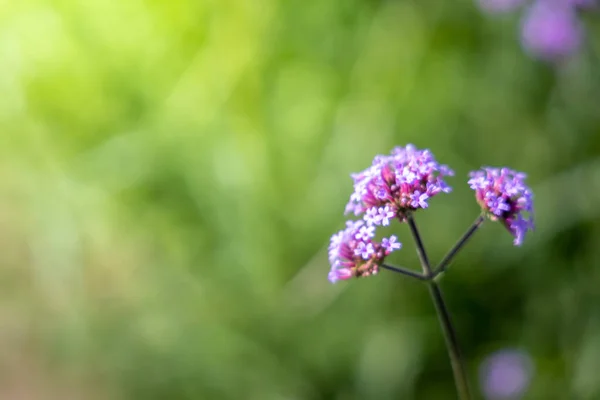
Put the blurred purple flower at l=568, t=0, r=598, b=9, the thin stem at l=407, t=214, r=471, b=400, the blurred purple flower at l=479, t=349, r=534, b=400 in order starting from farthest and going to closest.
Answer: the blurred purple flower at l=568, t=0, r=598, b=9
the blurred purple flower at l=479, t=349, r=534, b=400
the thin stem at l=407, t=214, r=471, b=400

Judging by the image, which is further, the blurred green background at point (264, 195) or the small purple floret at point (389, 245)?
the blurred green background at point (264, 195)

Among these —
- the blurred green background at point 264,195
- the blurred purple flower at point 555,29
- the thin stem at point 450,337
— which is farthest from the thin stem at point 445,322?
the blurred purple flower at point 555,29

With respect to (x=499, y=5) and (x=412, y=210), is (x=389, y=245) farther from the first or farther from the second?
(x=499, y=5)

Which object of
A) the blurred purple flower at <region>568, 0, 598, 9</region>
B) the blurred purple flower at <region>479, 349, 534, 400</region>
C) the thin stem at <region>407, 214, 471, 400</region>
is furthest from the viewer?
the blurred purple flower at <region>568, 0, 598, 9</region>

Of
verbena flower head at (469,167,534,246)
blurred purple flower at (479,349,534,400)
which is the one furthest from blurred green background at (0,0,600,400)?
verbena flower head at (469,167,534,246)

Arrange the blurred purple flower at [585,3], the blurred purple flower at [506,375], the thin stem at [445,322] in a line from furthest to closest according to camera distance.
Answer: the blurred purple flower at [585,3], the blurred purple flower at [506,375], the thin stem at [445,322]

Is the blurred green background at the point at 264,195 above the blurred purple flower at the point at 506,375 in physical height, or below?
above

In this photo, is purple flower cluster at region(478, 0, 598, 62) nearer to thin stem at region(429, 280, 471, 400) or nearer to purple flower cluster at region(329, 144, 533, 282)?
purple flower cluster at region(329, 144, 533, 282)

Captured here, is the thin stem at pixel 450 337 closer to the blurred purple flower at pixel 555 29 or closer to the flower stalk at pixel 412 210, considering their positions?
the flower stalk at pixel 412 210
